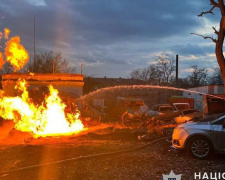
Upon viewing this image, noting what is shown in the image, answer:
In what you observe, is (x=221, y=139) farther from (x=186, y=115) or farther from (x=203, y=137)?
(x=186, y=115)

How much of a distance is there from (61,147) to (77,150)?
2.76 ft

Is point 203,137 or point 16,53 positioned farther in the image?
point 16,53

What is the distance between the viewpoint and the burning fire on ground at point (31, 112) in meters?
14.8

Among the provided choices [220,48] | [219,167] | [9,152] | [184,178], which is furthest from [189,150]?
[220,48]

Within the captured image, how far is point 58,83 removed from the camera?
23.7 metres

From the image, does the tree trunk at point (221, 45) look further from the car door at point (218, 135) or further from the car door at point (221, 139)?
the car door at point (221, 139)

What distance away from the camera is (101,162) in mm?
8398

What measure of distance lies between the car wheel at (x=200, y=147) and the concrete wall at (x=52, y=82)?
51.3ft

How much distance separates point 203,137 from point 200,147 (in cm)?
32

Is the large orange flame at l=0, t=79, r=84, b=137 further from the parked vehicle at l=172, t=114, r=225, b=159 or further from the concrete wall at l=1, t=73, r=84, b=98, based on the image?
the concrete wall at l=1, t=73, r=84, b=98

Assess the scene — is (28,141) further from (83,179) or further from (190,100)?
(190,100)

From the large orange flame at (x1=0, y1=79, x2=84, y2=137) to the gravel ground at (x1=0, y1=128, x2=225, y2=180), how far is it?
3.45 metres


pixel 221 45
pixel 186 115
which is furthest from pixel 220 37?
pixel 186 115

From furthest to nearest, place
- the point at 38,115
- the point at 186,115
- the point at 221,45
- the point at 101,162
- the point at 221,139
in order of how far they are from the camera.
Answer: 1. the point at 186,115
2. the point at 221,45
3. the point at 38,115
4. the point at 221,139
5. the point at 101,162
